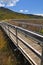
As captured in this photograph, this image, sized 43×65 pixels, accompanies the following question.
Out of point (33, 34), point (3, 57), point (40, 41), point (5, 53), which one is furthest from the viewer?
point (5, 53)

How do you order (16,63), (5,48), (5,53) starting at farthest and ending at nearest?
(5,48), (5,53), (16,63)

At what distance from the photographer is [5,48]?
40.6 feet

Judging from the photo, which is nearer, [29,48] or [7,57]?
[29,48]

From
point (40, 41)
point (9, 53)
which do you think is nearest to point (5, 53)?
point (9, 53)

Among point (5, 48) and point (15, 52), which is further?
point (5, 48)

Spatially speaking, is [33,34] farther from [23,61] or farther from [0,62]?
[0,62]

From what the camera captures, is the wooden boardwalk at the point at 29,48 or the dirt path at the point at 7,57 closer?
the wooden boardwalk at the point at 29,48

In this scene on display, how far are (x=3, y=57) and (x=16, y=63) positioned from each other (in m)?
1.40

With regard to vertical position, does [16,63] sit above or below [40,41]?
below

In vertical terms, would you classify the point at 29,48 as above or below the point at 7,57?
above

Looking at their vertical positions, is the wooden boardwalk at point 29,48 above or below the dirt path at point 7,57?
above

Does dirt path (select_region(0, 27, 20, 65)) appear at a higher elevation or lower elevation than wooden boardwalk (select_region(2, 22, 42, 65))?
lower

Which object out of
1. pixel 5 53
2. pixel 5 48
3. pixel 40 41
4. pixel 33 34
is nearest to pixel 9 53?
pixel 5 53

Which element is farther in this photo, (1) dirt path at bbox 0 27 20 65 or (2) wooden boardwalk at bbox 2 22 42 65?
(1) dirt path at bbox 0 27 20 65
